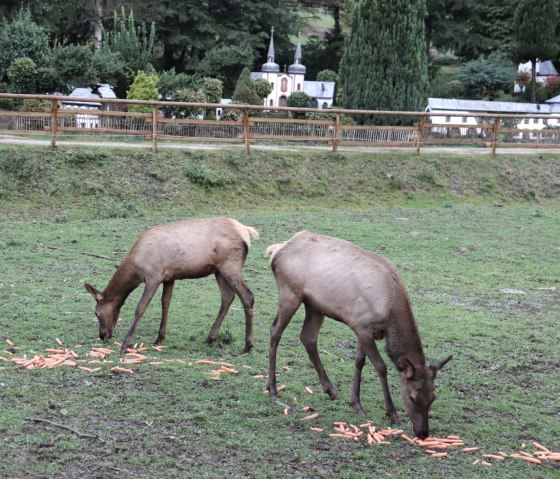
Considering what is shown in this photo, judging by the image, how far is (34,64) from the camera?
34.6m

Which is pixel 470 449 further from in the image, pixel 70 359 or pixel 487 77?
pixel 487 77

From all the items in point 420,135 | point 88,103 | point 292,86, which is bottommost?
point 420,135

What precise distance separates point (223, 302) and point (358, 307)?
243cm

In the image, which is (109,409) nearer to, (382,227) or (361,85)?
(382,227)

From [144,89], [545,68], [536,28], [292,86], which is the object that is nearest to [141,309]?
[144,89]

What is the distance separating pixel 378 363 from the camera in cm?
679

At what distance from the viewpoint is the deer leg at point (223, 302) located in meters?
8.83

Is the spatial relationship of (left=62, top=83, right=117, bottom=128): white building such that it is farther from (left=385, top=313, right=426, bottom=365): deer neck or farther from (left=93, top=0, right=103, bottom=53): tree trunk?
(left=385, top=313, right=426, bottom=365): deer neck

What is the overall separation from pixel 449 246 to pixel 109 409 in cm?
970

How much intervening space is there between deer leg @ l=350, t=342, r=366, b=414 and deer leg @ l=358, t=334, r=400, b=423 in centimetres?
16

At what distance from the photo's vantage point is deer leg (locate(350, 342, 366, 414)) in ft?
23.1

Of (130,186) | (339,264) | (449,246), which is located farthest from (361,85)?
(339,264)

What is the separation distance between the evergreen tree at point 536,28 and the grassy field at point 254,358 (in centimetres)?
2847

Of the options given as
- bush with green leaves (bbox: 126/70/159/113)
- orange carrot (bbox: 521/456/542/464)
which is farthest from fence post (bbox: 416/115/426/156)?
orange carrot (bbox: 521/456/542/464)
